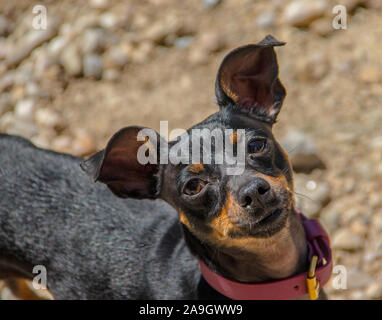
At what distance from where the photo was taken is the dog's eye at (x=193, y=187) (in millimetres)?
3293

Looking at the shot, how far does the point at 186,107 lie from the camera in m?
5.48

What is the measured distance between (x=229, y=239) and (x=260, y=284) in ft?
1.46

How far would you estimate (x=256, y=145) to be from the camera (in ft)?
10.9

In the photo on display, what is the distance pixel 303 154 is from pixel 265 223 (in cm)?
177

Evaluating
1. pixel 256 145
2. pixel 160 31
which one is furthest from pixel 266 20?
pixel 256 145

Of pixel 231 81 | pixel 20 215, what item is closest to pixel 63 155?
pixel 20 215

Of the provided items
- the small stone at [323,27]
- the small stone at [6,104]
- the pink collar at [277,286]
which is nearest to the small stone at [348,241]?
the pink collar at [277,286]

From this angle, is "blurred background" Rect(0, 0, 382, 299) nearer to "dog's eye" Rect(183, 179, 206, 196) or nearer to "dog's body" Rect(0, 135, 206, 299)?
"dog's body" Rect(0, 135, 206, 299)

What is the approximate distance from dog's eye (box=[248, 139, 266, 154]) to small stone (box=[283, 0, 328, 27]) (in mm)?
2514

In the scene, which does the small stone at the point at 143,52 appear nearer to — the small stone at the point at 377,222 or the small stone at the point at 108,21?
the small stone at the point at 108,21

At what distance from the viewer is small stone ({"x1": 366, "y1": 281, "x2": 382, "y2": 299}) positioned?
436 centimetres

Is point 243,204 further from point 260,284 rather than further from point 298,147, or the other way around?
point 298,147

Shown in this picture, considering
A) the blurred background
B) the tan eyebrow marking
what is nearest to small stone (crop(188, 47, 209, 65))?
the blurred background

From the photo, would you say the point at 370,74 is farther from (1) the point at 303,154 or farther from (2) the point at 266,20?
(2) the point at 266,20
